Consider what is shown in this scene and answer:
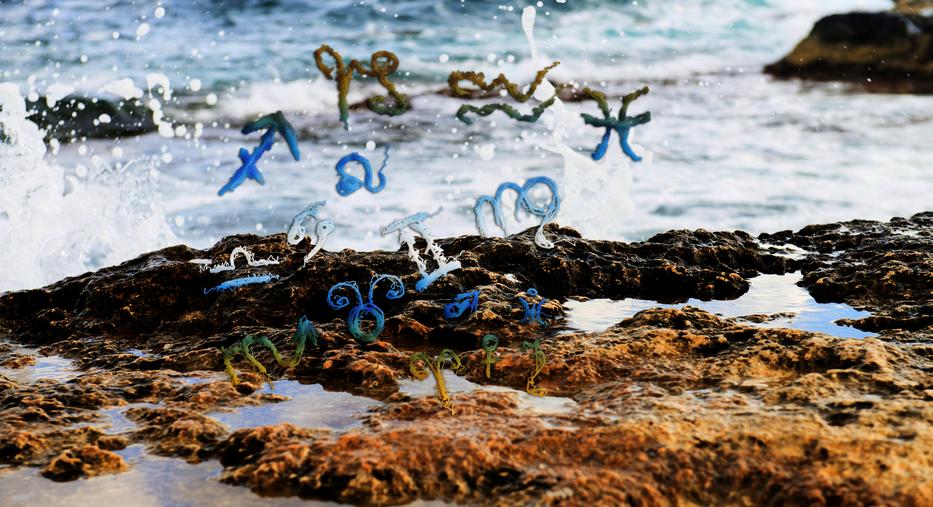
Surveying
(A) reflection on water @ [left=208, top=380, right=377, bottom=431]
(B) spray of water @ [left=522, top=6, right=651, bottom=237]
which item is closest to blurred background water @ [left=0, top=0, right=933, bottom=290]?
(B) spray of water @ [left=522, top=6, right=651, bottom=237]

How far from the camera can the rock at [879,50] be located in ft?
37.0

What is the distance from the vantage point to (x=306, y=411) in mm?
1983

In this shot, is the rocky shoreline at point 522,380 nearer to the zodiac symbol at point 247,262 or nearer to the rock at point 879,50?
the zodiac symbol at point 247,262

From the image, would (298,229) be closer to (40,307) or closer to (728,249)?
(40,307)

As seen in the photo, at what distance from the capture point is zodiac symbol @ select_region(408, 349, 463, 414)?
6.54ft

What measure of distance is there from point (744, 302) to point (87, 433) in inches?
74.4

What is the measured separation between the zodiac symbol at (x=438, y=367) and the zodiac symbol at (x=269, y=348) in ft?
0.91

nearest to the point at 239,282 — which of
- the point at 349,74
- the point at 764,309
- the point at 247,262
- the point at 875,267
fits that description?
the point at 247,262

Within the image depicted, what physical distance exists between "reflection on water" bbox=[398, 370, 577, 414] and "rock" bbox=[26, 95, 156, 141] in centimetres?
789

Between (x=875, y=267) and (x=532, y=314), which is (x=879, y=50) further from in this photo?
(x=532, y=314)

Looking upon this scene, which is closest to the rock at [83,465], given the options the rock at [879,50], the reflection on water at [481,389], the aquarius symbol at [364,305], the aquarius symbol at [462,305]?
Answer: the reflection on water at [481,389]

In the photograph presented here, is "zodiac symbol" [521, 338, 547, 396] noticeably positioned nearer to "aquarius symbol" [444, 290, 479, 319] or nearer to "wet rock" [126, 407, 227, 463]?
"aquarius symbol" [444, 290, 479, 319]

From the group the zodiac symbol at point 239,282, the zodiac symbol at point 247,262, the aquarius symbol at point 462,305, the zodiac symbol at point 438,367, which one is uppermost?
the zodiac symbol at point 247,262

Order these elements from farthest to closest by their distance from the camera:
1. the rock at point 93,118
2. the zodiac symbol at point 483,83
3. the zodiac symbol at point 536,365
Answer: the rock at point 93,118 → the zodiac symbol at point 483,83 → the zodiac symbol at point 536,365
